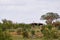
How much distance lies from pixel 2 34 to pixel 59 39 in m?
7.30

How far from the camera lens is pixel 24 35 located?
36344 mm

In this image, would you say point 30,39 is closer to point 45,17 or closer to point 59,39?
point 59,39

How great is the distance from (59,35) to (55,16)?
3053 centimetres

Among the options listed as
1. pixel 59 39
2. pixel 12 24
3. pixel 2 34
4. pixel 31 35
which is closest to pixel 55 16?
pixel 12 24

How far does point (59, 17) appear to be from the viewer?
69250 mm

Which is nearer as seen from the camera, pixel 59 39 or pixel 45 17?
pixel 59 39

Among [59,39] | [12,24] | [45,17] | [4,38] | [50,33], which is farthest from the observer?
[45,17]

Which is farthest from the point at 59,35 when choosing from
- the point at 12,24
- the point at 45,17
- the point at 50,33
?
the point at 45,17

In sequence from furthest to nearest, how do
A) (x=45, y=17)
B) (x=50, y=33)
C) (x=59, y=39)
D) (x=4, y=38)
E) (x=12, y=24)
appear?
(x=45, y=17) < (x=12, y=24) < (x=50, y=33) < (x=59, y=39) < (x=4, y=38)

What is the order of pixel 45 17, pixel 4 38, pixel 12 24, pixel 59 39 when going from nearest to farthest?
pixel 4 38
pixel 59 39
pixel 12 24
pixel 45 17

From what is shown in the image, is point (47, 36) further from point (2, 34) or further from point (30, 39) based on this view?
point (2, 34)

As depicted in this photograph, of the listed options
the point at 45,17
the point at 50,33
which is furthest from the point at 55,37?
the point at 45,17

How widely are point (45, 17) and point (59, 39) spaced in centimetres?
3448

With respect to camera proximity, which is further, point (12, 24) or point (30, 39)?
point (12, 24)
